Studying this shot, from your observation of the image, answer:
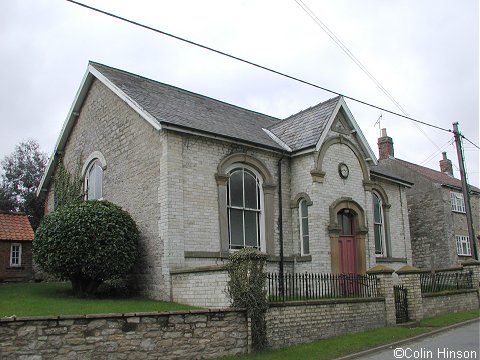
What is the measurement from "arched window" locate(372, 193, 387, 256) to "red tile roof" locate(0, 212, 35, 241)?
53.0ft

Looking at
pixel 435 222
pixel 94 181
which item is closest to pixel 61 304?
pixel 94 181

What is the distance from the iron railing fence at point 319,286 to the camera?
12.8m

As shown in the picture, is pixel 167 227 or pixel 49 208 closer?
pixel 167 227

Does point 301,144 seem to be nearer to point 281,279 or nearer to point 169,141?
point 169,141

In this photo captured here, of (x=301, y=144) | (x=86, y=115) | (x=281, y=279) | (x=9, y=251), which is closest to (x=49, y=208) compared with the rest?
(x=9, y=251)

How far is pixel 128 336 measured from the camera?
1003cm

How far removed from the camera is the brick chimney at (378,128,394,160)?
117 feet

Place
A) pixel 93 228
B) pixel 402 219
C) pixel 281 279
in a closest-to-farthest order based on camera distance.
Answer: pixel 281 279 → pixel 93 228 → pixel 402 219

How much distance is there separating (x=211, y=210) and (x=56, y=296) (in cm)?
539

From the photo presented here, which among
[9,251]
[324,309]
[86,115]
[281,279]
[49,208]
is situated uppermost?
[86,115]

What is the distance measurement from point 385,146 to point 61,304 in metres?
27.9

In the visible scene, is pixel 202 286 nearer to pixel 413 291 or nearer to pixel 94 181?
pixel 413 291

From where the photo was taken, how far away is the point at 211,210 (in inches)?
652

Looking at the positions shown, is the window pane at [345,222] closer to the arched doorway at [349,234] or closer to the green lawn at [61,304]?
the arched doorway at [349,234]
